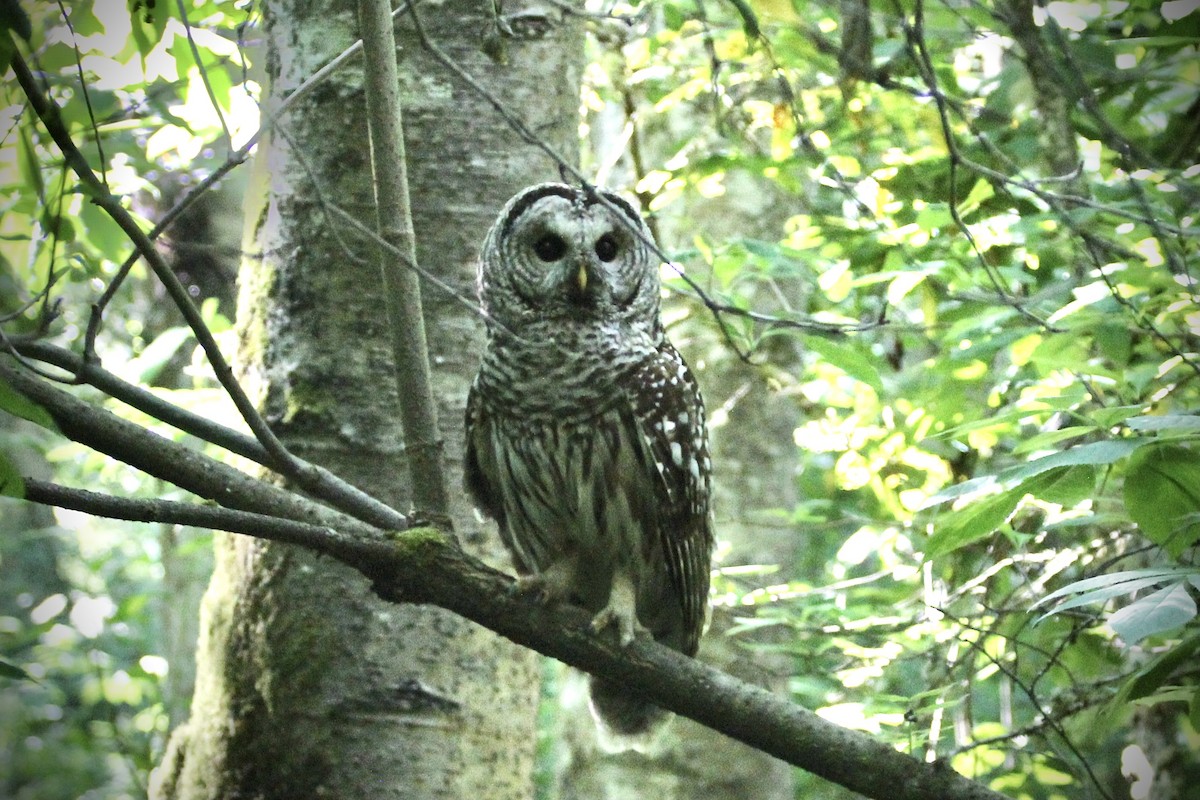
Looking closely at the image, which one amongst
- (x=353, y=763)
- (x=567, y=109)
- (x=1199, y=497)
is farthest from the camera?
(x=567, y=109)

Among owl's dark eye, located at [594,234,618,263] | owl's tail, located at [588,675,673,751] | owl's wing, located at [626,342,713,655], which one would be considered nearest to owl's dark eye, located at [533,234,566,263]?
owl's dark eye, located at [594,234,618,263]

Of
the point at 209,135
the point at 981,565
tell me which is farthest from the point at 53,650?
the point at 981,565

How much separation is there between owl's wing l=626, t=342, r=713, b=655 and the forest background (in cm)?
29

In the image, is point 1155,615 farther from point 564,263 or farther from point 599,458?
point 564,263

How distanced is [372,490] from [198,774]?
86 centimetres

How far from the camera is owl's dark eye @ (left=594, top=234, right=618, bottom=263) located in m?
3.17

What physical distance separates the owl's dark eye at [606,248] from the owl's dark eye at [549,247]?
0.10 meters

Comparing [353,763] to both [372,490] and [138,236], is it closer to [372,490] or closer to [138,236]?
[372,490]

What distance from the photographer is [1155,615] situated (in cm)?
140

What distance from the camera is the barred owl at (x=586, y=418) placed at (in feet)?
9.72

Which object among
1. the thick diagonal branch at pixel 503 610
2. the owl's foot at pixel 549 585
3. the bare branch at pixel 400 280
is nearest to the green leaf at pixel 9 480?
the thick diagonal branch at pixel 503 610

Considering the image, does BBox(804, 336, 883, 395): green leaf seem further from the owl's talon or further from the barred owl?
the owl's talon

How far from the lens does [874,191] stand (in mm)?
3760

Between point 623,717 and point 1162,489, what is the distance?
6.99ft
